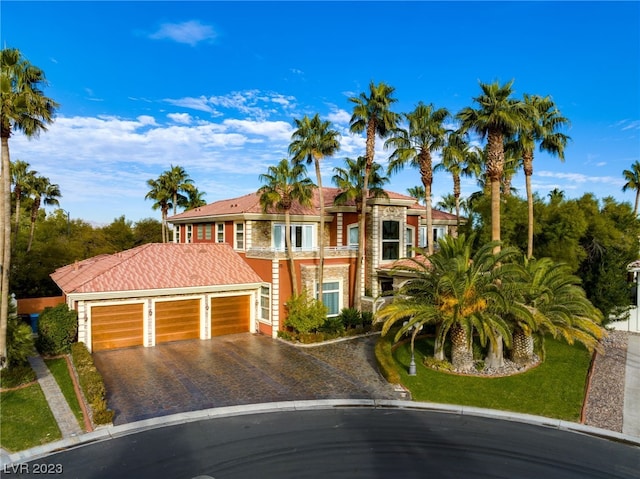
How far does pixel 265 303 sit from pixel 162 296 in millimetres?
5731

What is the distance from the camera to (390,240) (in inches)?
1081

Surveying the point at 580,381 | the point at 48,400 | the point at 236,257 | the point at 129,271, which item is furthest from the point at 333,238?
the point at 48,400

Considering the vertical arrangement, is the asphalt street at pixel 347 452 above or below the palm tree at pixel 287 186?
below

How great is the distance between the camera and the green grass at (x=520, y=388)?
13.6 meters

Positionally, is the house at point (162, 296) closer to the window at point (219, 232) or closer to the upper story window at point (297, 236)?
the window at point (219, 232)

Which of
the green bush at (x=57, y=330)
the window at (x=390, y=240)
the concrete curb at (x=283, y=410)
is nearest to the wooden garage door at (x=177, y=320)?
the green bush at (x=57, y=330)

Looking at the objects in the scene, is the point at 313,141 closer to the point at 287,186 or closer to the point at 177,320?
the point at 287,186

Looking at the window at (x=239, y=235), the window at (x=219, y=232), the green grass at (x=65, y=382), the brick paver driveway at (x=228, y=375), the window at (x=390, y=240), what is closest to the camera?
the green grass at (x=65, y=382)

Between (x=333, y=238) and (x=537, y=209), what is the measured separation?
1356 cm

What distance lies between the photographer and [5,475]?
31.4 ft

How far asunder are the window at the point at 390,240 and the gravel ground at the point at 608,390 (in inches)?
489

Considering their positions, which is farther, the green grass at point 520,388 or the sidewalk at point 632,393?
the green grass at point 520,388

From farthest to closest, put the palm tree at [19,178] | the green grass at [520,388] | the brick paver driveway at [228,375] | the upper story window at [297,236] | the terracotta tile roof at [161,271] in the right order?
the palm tree at [19,178] < the upper story window at [297,236] < the terracotta tile roof at [161,271] < the brick paver driveway at [228,375] < the green grass at [520,388]

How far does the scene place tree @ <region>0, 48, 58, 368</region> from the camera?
15.0 meters
